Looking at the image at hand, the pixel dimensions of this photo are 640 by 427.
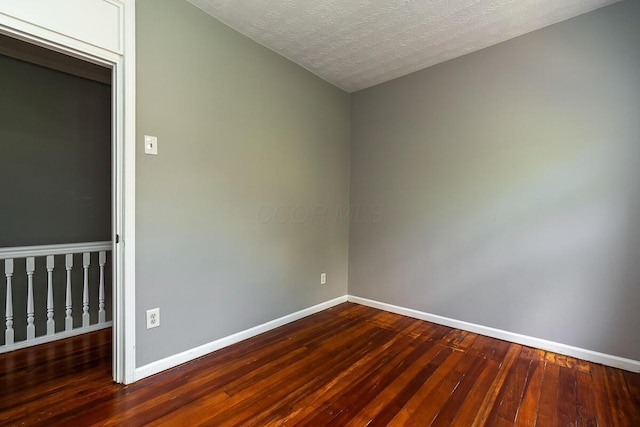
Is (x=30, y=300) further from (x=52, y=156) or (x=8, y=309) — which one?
(x=52, y=156)

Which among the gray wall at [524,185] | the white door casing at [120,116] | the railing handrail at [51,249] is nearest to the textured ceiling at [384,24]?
the gray wall at [524,185]

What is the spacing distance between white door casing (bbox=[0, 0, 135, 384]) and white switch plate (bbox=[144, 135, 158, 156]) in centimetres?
8

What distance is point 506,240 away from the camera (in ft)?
8.38

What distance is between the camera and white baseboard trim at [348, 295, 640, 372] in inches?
82.6

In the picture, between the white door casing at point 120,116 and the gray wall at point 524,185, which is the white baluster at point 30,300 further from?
the gray wall at point 524,185

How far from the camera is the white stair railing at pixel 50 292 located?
93.2 inches

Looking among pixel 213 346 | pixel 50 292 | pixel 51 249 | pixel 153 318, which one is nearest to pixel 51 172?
pixel 51 249

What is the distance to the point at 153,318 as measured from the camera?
2.00 meters

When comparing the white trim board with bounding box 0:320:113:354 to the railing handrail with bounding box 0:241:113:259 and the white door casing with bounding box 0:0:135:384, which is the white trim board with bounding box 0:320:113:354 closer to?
the railing handrail with bounding box 0:241:113:259

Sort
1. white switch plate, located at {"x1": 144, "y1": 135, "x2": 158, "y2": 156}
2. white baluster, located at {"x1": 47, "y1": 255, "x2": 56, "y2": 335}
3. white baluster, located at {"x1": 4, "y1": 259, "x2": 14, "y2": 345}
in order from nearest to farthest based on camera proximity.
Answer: white switch plate, located at {"x1": 144, "y1": 135, "x2": 158, "y2": 156}, white baluster, located at {"x1": 4, "y1": 259, "x2": 14, "y2": 345}, white baluster, located at {"x1": 47, "y1": 255, "x2": 56, "y2": 335}

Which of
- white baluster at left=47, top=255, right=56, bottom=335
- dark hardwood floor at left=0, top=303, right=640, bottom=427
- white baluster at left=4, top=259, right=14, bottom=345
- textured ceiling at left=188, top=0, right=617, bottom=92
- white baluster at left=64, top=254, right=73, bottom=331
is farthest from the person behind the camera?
white baluster at left=64, top=254, right=73, bottom=331

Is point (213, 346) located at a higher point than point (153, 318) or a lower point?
lower

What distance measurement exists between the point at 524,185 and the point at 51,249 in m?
4.15

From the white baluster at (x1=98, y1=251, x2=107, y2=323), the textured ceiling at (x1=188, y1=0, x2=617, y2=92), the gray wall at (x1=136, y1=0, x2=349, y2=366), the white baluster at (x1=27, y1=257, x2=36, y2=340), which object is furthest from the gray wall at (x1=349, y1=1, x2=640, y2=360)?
the white baluster at (x1=27, y1=257, x2=36, y2=340)
